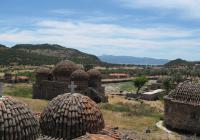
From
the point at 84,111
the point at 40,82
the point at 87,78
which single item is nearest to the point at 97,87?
the point at 87,78

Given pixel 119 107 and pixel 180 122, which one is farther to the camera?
pixel 119 107

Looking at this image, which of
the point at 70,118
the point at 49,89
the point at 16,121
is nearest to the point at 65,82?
the point at 49,89

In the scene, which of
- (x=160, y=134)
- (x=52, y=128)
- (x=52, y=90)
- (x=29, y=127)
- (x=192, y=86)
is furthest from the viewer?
(x=52, y=90)

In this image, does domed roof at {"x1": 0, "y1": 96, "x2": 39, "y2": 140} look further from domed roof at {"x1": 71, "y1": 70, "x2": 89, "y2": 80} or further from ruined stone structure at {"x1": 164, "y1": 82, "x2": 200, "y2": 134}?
domed roof at {"x1": 71, "y1": 70, "x2": 89, "y2": 80}

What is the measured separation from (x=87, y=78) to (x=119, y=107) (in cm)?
380

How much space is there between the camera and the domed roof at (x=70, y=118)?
12.5 m

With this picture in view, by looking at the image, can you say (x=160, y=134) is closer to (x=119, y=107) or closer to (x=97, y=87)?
(x=119, y=107)

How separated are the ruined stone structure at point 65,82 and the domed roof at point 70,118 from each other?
20.2 meters

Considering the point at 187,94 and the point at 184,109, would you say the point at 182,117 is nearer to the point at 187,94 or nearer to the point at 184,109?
the point at 184,109

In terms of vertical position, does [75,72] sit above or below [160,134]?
above

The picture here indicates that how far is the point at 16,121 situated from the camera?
34.5 ft

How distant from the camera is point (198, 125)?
24.1m

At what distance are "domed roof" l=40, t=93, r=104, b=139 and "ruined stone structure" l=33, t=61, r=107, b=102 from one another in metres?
20.2

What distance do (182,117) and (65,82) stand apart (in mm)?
12962
